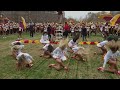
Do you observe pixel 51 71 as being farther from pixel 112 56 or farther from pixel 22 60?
pixel 112 56

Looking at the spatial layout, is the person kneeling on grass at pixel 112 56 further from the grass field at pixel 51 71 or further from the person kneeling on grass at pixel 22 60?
the person kneeling on grass at pixel 22 60

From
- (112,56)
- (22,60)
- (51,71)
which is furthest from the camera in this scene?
(22,60)

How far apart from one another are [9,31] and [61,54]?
23.8m

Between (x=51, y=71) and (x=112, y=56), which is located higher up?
(x=112, y=56)

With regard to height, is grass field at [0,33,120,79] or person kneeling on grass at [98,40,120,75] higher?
person kneeling on grass at [98,40,120,75]

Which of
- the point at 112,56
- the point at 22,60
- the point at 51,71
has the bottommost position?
the point at 51,71

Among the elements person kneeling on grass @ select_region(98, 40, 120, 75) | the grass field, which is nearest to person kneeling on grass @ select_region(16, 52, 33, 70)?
the grass field

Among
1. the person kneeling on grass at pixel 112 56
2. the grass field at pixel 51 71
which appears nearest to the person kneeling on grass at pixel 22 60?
the grass field at pixel 51 71

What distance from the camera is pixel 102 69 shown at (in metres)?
10.9

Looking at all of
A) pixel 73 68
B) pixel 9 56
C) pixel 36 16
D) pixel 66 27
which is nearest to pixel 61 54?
pixel 73 68

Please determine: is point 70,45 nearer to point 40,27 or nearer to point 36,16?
point 40,27

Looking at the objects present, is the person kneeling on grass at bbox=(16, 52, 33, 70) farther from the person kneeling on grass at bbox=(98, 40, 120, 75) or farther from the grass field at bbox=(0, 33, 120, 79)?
the person kneeling on grass at bbox=(98, 40, 120, 75)

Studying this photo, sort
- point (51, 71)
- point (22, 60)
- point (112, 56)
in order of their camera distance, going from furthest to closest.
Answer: point (22, 60) → point (51, 71) → point (112, 56)

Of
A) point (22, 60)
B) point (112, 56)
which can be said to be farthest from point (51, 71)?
point (112, 56)
